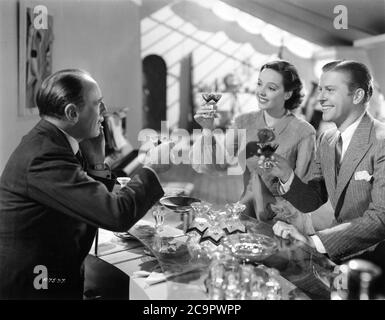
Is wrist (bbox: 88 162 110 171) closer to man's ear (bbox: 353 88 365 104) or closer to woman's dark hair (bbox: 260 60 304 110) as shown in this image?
woman's dark hair (bbox: 260 60 304 110)

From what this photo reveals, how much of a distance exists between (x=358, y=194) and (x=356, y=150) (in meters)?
0.16

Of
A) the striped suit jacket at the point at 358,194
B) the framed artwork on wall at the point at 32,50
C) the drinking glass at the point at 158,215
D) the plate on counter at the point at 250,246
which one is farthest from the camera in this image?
the framed artwork on wall at the point at 32,50

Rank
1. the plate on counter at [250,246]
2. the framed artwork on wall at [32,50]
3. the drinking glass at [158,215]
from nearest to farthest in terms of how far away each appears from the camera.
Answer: the plate on counter at [250,246] → the drinking glass at [158,215] → the framed artwork on wall at [32,50]

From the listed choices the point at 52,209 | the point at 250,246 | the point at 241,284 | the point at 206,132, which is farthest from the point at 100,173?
the point at 241,284

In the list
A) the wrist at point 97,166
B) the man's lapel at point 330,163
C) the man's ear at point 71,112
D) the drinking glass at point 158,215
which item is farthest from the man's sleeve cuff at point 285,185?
the man's ear at point 71,112

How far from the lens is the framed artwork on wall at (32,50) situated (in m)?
2.00

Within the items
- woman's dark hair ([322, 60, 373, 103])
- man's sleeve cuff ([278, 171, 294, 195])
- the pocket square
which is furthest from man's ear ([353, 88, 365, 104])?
man's sleeve cuff ([278, 171, 294, 195])

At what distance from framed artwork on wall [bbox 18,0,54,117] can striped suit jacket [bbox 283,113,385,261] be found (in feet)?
4.86

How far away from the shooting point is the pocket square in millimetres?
1468

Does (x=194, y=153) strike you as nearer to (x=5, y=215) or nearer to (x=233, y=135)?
(x=233, y=135)

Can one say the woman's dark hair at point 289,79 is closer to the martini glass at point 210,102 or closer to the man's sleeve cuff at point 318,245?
the martini glass at point 210,102

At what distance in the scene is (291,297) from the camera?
1.13 meters

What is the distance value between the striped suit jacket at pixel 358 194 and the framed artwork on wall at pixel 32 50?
1481 millimetres

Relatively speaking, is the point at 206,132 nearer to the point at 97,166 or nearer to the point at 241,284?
the point at 97,166
